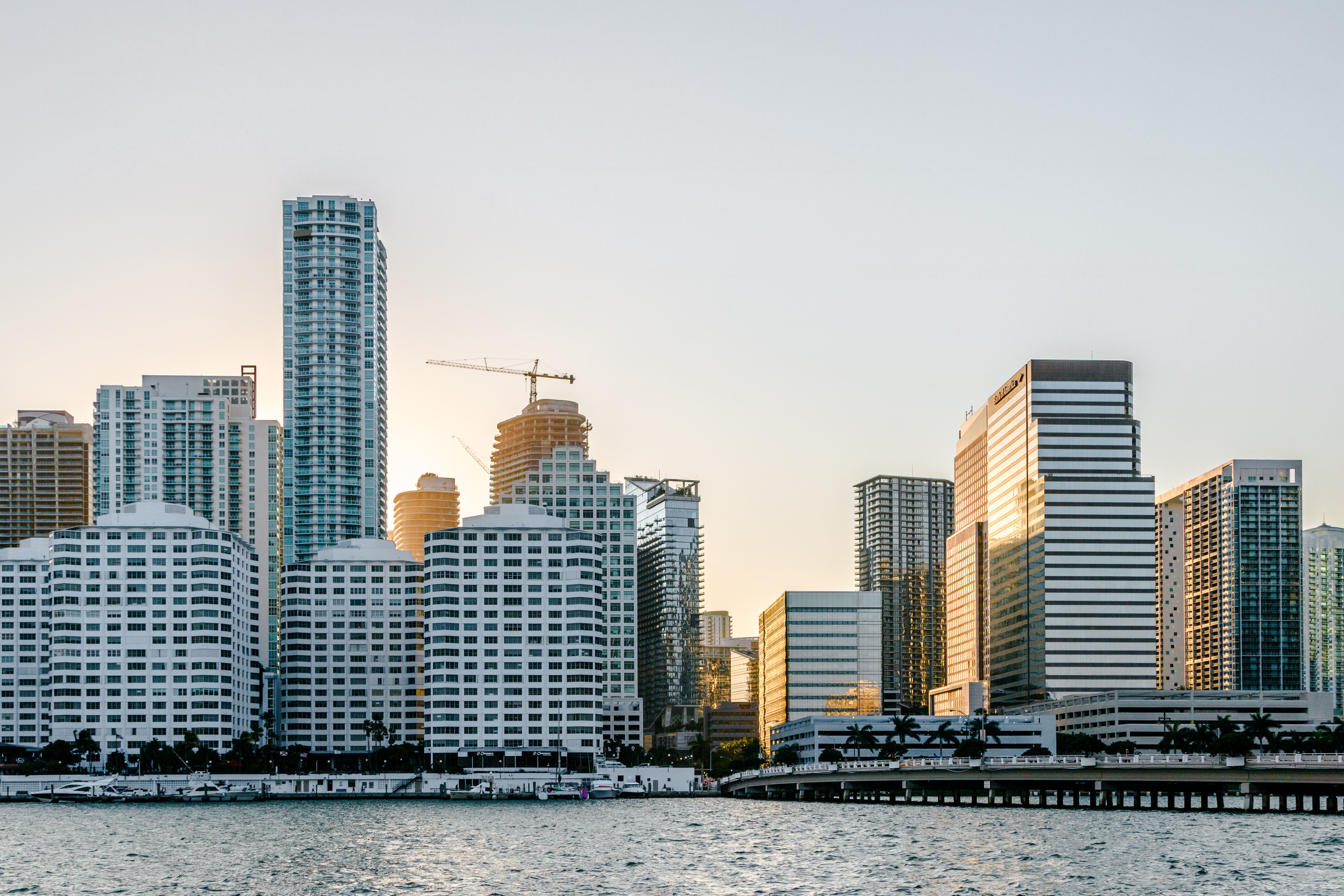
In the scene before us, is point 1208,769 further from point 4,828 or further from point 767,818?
point 4,828

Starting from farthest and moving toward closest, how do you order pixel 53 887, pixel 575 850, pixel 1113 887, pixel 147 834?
pixel 147 834
pixel 575 850
pixel 53 887
pixel 1113 887

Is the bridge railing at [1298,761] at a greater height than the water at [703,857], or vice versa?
the bridge railing at [1298,761]

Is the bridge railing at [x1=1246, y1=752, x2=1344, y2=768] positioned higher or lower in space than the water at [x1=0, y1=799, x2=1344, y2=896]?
higher

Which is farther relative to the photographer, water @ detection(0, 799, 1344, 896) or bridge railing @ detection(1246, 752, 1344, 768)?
bridge railing @ detection(1246, 752, 1344, 768)

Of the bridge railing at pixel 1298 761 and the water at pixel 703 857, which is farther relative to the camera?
the bridge railing at pixel 1298 761

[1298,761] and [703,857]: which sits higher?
[1298,761]

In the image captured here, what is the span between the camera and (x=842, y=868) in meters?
130

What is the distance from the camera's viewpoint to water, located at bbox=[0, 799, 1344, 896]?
389 feet

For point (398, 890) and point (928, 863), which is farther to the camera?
point (928, 863)

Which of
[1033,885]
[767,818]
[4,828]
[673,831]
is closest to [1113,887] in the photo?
[1033,885]

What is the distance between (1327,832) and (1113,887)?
48.8 meters

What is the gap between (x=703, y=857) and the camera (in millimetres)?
143750

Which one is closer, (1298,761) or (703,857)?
(703,857)

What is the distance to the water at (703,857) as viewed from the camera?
389 ft
